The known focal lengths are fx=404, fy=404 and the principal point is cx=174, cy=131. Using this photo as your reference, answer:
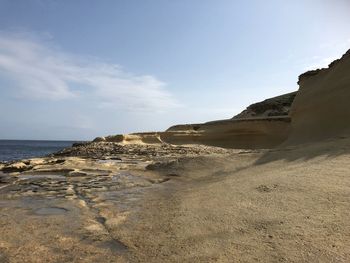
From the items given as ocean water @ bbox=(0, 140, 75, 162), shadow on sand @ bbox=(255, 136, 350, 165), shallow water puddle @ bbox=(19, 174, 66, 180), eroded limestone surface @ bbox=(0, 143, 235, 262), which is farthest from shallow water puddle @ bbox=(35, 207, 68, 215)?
ocean water @ bbox=(0, 140, 75, 162)

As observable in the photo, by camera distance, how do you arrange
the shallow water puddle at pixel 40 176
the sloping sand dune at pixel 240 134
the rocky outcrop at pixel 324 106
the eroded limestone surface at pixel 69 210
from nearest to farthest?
the eroded limestone surface at pixel 69 210
the shallow water puddle at pixel 40 176
the rocky outcrop at pixel 324 106
the sloping sand dune at pixel 240 134

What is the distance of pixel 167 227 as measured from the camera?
501 cm

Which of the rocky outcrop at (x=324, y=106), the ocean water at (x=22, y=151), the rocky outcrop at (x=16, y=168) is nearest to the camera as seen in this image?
the rocky outcrop at (x=324, y=106)

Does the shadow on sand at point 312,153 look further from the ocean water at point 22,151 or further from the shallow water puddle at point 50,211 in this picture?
the ocean water at point 22,151

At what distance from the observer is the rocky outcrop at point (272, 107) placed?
31906 mm

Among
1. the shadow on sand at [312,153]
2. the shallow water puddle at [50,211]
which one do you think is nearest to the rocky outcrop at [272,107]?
the shadow on sand at [312,153]

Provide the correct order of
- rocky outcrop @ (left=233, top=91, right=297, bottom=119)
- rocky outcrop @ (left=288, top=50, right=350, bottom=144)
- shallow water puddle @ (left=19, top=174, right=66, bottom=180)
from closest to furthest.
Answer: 1. shallow water puddle @ (left=19, top=174, right=66, bottom=180)
2. rocky outcrop @ (left=288, top=50, right=350, bottom=144)
3. rocky outcrop @ (left=233, top=91, right=297, bottom=119)

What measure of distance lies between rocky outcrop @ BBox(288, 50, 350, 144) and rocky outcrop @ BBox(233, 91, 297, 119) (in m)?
14.8

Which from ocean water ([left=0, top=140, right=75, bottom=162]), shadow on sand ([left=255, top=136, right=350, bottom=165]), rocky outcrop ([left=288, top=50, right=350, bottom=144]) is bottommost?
ocean water ([left=0, top=140, right=75, bottom=162])

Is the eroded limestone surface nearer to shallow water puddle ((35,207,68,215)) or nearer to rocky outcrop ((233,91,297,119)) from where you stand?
shallow water puddle ((35,207,68,215))

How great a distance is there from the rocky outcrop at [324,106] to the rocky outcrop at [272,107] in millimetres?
14815

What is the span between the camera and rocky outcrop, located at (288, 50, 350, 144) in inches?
505

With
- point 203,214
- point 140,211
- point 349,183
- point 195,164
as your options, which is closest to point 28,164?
point 195,164

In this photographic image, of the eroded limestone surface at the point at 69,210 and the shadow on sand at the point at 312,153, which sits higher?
the shadow on sand at the point at 312,153
